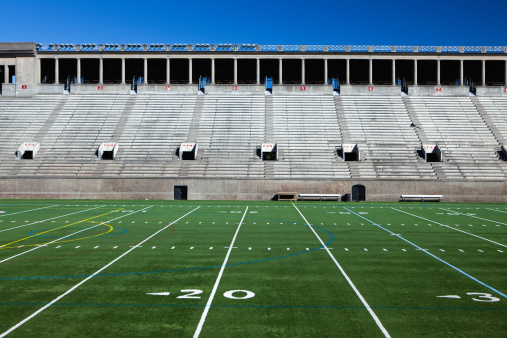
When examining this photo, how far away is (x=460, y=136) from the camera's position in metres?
42.8

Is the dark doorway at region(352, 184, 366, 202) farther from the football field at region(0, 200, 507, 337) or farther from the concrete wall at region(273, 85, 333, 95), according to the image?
the concrete wall at region(273, 85, 333, 95)

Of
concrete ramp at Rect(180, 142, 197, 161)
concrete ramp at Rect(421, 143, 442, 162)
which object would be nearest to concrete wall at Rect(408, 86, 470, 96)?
concrete ramp at Rect(421, 143, 442, 162)

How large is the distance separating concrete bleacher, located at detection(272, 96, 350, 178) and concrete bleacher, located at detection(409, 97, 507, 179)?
30.1ft

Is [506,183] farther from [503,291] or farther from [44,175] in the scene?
[44,175]

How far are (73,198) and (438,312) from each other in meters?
34.0

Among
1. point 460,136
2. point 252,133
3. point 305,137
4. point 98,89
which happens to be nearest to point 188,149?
point 252,133

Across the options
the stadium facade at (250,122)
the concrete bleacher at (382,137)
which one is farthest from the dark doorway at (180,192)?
the concrete bleacher at (382,137)

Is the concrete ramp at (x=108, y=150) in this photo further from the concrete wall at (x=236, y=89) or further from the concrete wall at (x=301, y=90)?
the concrete wall at (x=301, y=90)

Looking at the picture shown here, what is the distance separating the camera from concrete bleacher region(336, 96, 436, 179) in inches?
1495

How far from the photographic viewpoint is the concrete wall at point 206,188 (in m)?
35.7

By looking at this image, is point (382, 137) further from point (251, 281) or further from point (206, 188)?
point (251, 281)

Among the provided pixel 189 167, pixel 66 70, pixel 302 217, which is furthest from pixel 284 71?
pixel 302 217

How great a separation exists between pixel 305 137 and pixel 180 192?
1412 centimetres

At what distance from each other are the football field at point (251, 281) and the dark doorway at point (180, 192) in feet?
55.8
